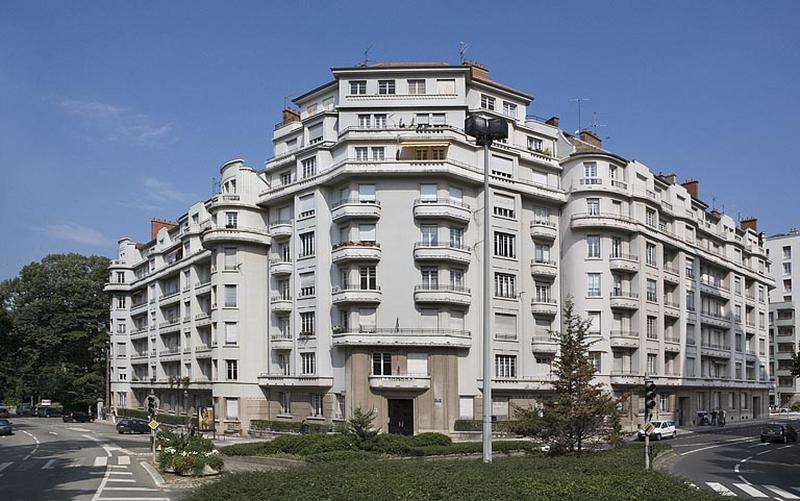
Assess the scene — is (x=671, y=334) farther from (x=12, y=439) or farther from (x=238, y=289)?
(x=12, y=439)

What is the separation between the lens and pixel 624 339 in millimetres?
59438

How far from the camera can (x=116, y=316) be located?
311ft

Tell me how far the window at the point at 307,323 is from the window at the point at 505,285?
1343cm

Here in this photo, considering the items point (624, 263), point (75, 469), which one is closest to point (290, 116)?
point (624, 263)

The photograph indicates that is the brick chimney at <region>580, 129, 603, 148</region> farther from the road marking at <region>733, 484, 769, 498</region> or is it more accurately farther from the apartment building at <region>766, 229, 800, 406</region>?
the apartment building at <region>766, 229, 800, 406</region>

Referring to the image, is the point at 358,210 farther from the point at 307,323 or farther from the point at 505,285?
the point at 505,285

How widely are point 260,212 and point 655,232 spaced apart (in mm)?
32467

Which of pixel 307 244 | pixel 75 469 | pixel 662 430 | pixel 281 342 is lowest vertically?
pixel 662 430

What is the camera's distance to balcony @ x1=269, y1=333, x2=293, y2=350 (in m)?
58.0

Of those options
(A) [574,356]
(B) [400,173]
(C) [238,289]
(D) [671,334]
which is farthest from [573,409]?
(D) [671,334]

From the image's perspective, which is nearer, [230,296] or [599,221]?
[599,221]

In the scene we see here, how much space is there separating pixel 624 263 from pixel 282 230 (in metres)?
26.5

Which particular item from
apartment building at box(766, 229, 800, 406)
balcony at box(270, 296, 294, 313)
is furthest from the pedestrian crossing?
apartment building at box(766, 229, 800, 406)

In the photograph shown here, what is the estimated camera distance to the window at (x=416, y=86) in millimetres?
55781
